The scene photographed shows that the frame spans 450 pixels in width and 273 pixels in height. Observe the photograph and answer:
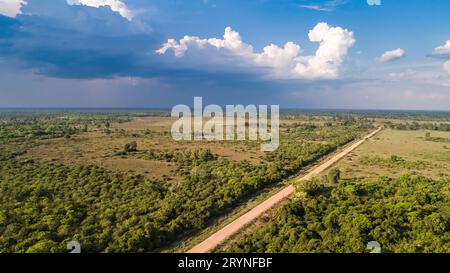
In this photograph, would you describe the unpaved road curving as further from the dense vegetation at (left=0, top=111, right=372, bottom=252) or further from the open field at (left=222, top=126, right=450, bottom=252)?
the dense vegetation at (left=0, top=111, right=372, bottom=252)

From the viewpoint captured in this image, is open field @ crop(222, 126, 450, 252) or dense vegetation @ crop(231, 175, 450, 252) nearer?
dense vegetation @ crop(231, 175, 450, 252)

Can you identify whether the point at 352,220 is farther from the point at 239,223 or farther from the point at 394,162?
the point at 394,162

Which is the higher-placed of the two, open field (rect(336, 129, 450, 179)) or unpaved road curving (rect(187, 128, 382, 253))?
open field (rect(336, 129, 450, 179))

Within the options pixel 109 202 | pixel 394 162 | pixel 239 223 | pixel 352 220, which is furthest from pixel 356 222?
pixel 394 162

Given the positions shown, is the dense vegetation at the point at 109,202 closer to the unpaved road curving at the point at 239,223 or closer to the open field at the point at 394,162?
the unpaved road curving at the point at 239,223

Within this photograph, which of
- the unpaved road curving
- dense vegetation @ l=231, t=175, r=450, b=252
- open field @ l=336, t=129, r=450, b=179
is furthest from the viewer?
open field @ l=336, t=129, r=450, b=179

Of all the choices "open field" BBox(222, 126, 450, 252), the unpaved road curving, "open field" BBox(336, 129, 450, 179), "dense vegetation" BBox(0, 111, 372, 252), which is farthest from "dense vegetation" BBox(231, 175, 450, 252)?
"open field" BBox(336, 129, 450, 179)
